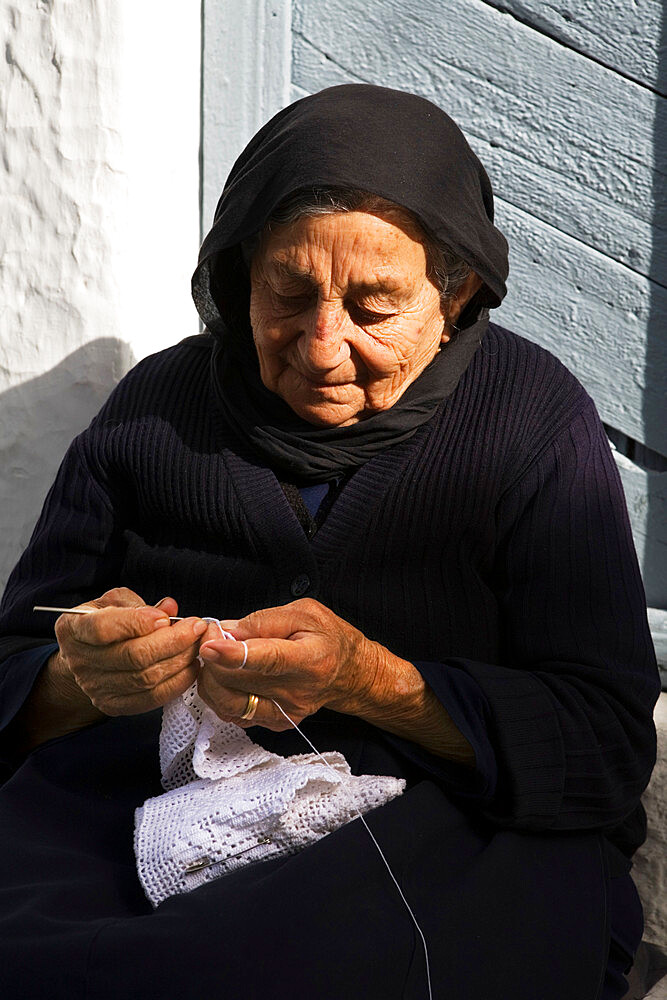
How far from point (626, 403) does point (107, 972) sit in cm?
157

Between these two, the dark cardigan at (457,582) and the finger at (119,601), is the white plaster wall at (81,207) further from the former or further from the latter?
the finger at (119,601)

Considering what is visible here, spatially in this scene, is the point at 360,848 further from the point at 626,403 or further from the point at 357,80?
the point at 357,80

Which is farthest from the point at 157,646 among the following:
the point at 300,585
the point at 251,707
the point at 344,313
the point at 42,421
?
the point at 42,421

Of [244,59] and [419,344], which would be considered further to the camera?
[244,59]

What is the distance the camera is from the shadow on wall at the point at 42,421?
2369 millimetres

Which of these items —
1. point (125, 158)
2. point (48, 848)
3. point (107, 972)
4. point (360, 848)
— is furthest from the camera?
point (125, 158)

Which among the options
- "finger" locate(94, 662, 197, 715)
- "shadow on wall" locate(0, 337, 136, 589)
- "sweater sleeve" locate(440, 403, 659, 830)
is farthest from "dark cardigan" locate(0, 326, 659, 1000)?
"shadow on wall" locate(0, 337, 136, 589)

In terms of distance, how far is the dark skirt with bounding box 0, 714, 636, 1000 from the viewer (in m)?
1.25

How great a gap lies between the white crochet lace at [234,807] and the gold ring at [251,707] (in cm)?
10

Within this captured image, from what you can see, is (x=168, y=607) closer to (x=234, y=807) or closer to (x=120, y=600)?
(x=120, y=600)

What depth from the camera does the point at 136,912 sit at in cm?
145

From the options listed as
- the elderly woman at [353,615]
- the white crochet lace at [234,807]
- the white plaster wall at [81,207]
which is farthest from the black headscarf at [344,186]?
the white plaster wall at [81,207]

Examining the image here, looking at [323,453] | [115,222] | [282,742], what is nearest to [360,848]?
[282,742]

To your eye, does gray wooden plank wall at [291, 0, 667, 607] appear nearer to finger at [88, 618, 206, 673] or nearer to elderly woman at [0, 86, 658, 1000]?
elderly woman at [0, 86, 658, 1000]
